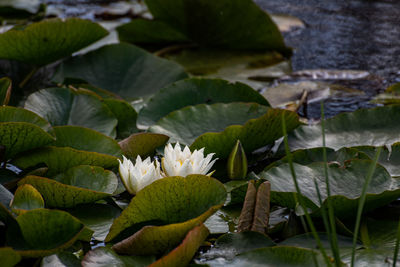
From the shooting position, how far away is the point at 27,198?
3.63 ft

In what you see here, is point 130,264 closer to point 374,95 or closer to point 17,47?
point 17,47

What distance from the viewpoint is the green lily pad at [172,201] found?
1.11 m

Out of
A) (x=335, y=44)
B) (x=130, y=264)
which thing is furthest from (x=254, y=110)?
(x=335, y=44)

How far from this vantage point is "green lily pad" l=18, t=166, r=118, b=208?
1.19m

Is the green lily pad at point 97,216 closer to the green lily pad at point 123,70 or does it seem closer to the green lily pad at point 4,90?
the green lily pad at point 4,90

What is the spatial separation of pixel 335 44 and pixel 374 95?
727 mm

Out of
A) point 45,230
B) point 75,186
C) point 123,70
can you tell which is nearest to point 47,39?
point 123,70

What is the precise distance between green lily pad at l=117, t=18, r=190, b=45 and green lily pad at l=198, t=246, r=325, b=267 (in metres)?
1.86

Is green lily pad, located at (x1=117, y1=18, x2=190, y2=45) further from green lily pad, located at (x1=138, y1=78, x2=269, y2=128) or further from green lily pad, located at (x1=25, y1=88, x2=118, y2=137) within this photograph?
green lily pad, located at (x1=25, y1=88, x2=118, y2=137)

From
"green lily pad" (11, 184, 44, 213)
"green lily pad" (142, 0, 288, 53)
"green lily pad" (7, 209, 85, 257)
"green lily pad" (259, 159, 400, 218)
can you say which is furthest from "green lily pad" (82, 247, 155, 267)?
"green lily pad" (142, 0, 288, 53)

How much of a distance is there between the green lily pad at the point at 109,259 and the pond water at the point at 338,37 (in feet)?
3.67

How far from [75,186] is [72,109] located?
1.67ft

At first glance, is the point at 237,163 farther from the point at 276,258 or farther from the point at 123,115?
the point at 123,115

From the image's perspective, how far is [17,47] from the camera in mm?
1909
